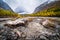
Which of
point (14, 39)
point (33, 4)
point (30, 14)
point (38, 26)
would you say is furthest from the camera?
point (33, 4)

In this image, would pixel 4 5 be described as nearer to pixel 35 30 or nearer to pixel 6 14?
pixel 6 14

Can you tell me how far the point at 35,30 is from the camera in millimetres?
3277

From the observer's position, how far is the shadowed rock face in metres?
3.16

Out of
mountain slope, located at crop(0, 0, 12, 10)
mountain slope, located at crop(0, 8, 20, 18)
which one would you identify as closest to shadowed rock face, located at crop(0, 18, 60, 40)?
mountain slope, located at crop(0, 8, 20, 18)

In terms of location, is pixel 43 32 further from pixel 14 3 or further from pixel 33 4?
pixel 14 3

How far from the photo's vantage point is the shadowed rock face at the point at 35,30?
3.16 m

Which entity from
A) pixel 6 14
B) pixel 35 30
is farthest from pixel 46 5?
pixel 6 14

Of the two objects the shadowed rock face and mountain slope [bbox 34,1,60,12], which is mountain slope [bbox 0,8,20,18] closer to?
the shadowed rock face

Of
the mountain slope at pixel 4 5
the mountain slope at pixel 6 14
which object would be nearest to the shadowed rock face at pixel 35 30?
the mountain slope at pixel 6 14

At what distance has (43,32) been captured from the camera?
10.6 ft

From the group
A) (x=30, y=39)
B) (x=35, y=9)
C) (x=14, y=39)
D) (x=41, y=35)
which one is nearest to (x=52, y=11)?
(x=35, y=9)

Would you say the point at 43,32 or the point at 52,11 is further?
the point at 52,11

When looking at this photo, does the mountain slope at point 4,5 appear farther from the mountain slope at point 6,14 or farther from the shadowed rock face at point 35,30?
the shadowed rock face at point 35,30

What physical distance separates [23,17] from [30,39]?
28.5 inches
